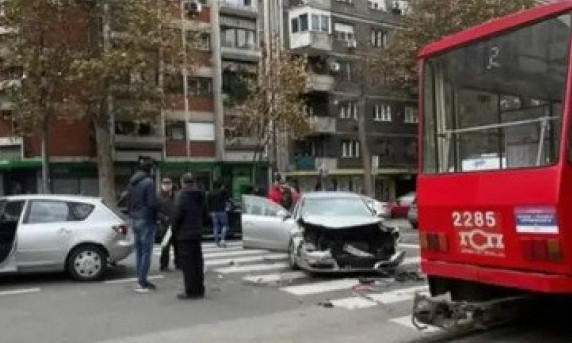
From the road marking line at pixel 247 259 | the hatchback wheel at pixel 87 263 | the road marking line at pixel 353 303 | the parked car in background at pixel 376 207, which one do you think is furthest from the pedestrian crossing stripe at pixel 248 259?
the road marking line at pixel 353 303

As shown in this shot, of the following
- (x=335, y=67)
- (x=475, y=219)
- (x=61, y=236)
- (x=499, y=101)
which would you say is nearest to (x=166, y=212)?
(x=61, y=236)

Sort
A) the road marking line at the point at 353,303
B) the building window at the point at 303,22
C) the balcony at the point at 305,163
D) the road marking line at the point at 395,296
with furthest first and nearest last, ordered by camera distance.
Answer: the building window at the point at 303,22, the balcony at the point at 305,163, the road marking line at the point at 395,296, the road marking line at the point at 353,303

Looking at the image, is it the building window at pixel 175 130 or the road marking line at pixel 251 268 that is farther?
the building window at pixel 175 130

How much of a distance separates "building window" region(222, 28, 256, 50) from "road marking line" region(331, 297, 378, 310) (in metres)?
40.4

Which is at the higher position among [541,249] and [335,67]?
[335,67]

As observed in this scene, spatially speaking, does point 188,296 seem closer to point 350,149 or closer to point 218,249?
point 218,249

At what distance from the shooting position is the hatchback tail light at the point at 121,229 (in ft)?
47.3

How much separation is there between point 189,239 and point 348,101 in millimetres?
47885

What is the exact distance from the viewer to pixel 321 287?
13.1 metres

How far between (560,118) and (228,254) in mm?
12122

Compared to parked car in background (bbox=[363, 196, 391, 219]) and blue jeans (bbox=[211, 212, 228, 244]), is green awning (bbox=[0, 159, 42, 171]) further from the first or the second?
blue jeans (bbox=[211, 212, 228, 244])

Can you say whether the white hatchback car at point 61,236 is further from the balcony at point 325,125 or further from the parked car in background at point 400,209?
the balcony at point 325,125

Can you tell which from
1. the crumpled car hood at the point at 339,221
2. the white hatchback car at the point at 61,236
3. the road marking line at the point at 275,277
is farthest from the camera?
the road marking line at the point at 275,277

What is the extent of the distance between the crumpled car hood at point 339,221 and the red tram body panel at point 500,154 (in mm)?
4895
